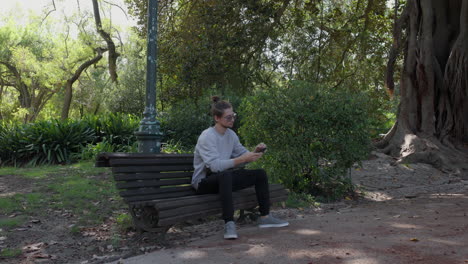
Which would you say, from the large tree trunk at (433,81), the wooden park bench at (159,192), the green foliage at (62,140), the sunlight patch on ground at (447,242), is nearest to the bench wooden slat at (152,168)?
the wooden park bench at (159,192)

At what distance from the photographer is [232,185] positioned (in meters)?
5.06

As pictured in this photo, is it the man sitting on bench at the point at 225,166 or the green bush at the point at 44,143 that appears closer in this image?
the man sitting on bench at the point at 225,166

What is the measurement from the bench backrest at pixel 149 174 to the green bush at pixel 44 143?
671cm

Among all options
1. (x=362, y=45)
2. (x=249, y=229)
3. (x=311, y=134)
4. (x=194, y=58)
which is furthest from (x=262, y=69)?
(x=249, y=229)

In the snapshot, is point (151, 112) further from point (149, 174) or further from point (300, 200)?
point (300, 200)

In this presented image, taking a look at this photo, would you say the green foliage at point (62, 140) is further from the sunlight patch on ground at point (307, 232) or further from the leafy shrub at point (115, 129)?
the sunlight patch on ground at point (307, 232)

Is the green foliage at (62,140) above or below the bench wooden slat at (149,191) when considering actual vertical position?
above

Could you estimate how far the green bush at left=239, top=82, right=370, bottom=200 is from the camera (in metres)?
7.11

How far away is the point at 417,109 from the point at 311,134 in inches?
265

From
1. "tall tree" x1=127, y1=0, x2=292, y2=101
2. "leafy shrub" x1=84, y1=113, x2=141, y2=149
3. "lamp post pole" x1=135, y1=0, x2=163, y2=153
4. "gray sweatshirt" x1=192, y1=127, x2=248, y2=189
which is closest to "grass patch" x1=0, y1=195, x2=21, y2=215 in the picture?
"lamp post pole" x1=135, y1=0, x2=163, y2=153

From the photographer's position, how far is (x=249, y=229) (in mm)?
5148

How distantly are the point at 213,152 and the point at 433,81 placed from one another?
929cm

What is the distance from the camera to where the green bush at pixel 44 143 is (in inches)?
453

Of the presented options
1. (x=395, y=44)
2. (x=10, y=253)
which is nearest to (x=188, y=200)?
(x=10, y=253)
